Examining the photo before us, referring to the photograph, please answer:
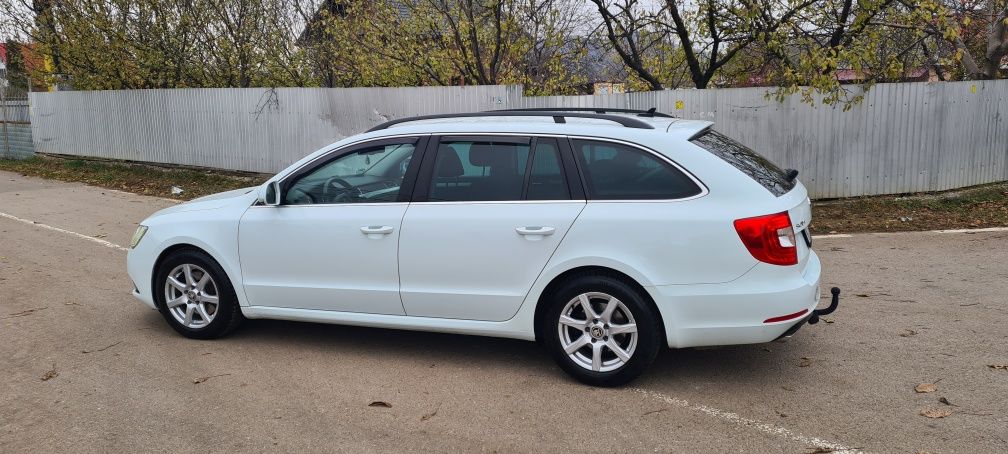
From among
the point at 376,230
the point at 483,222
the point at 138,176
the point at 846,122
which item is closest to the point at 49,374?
the point at 376,230

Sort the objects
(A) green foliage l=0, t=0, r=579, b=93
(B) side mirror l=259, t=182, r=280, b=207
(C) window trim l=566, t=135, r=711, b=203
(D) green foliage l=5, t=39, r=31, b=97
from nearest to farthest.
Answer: (C) window trim l=566, t=135, r=711, b=203 → (B) side mirror l=259, t=182, r=280, b=207 → (A) green foliage l=0, t=0, r=579, b=93 → (D) green foliage l=5, t=39, r=31, b=97

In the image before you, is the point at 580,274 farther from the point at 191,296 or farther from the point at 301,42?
the point at 301,42

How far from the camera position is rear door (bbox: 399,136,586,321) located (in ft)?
16.3

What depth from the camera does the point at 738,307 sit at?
15.1ft

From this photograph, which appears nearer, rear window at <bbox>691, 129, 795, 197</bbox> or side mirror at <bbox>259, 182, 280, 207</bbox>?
rear window at <bbox>691, 129, 795, 197</bbox>

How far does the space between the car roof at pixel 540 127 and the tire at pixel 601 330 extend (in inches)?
35.5

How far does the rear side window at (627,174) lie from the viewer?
4.80m

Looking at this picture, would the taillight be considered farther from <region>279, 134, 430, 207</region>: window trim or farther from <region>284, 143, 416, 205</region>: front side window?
<region>284, 143, 416, 205</region>: front side window

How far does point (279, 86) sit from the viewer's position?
17.7 m

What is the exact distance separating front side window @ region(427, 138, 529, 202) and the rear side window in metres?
0.41

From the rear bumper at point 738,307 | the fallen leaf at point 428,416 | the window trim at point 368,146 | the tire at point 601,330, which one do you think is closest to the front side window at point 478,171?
the window trim at point 368,146

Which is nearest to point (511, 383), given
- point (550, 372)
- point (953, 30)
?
point (550, 372)

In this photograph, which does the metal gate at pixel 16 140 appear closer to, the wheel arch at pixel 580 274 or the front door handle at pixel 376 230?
the front door handle at pixel 376 230

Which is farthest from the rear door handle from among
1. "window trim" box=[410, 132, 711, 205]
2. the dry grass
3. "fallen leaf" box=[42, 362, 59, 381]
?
the dry grass
